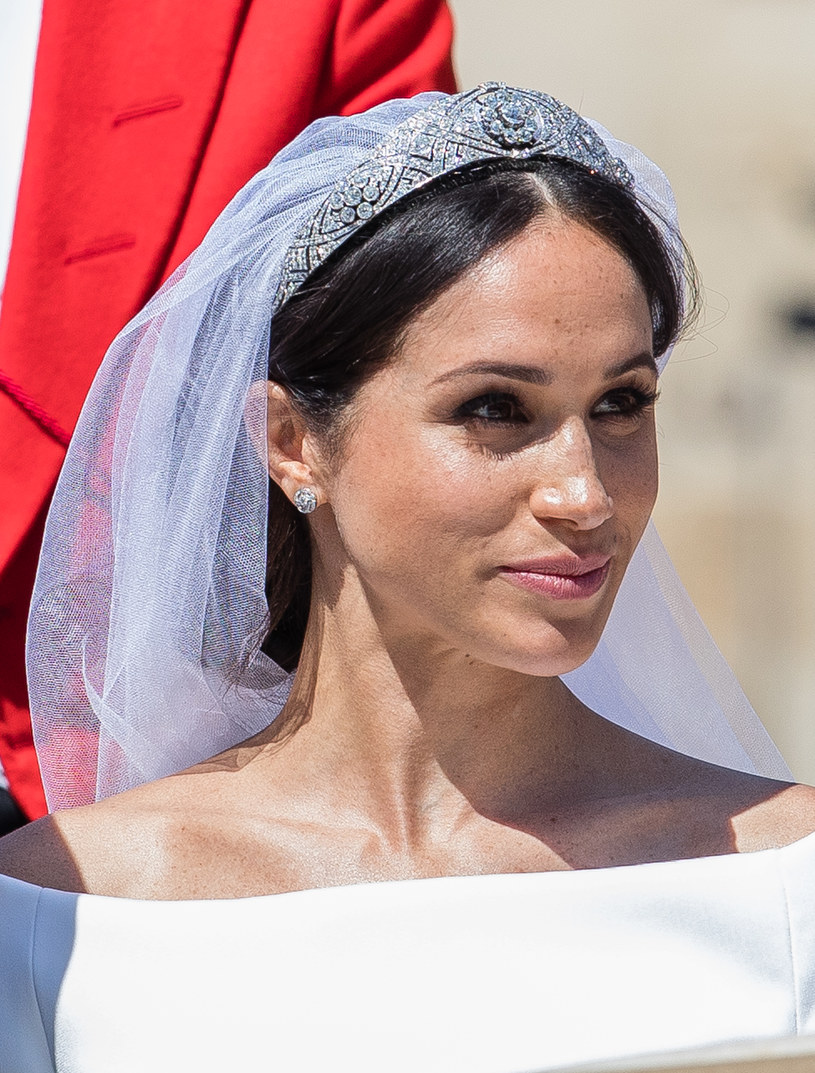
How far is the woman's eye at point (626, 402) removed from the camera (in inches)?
64.9

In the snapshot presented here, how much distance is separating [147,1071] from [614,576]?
2.29 feet

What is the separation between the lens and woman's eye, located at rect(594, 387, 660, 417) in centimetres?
165

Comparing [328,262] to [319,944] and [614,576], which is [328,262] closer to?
[614,576]

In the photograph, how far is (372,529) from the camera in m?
1.64

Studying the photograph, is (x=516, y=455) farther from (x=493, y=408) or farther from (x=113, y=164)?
(x=113, y=164)

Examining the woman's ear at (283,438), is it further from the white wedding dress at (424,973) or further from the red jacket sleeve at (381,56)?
the red jacket sleeve at (381,56)

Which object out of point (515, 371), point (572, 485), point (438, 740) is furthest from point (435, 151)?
point (438, 740)

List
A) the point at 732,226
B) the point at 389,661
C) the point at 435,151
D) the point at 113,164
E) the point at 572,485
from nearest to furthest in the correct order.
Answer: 1. the point at 572,485
2. the point at 435,151
3. the point at 389,661
4. the point at 113,164
5. the point at 732,226

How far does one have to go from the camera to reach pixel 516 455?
157 cm

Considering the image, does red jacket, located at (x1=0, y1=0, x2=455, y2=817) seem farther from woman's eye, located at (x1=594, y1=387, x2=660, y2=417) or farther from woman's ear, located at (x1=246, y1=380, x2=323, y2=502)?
woman's eye, located at (x1=594, y1=387, x2=660, y2=417)

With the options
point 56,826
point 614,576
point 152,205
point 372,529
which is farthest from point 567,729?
point 152,205

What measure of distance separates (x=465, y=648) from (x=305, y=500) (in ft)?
0.84

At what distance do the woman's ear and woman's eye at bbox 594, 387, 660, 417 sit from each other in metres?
0.33

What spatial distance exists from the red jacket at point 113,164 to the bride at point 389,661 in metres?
0.19
